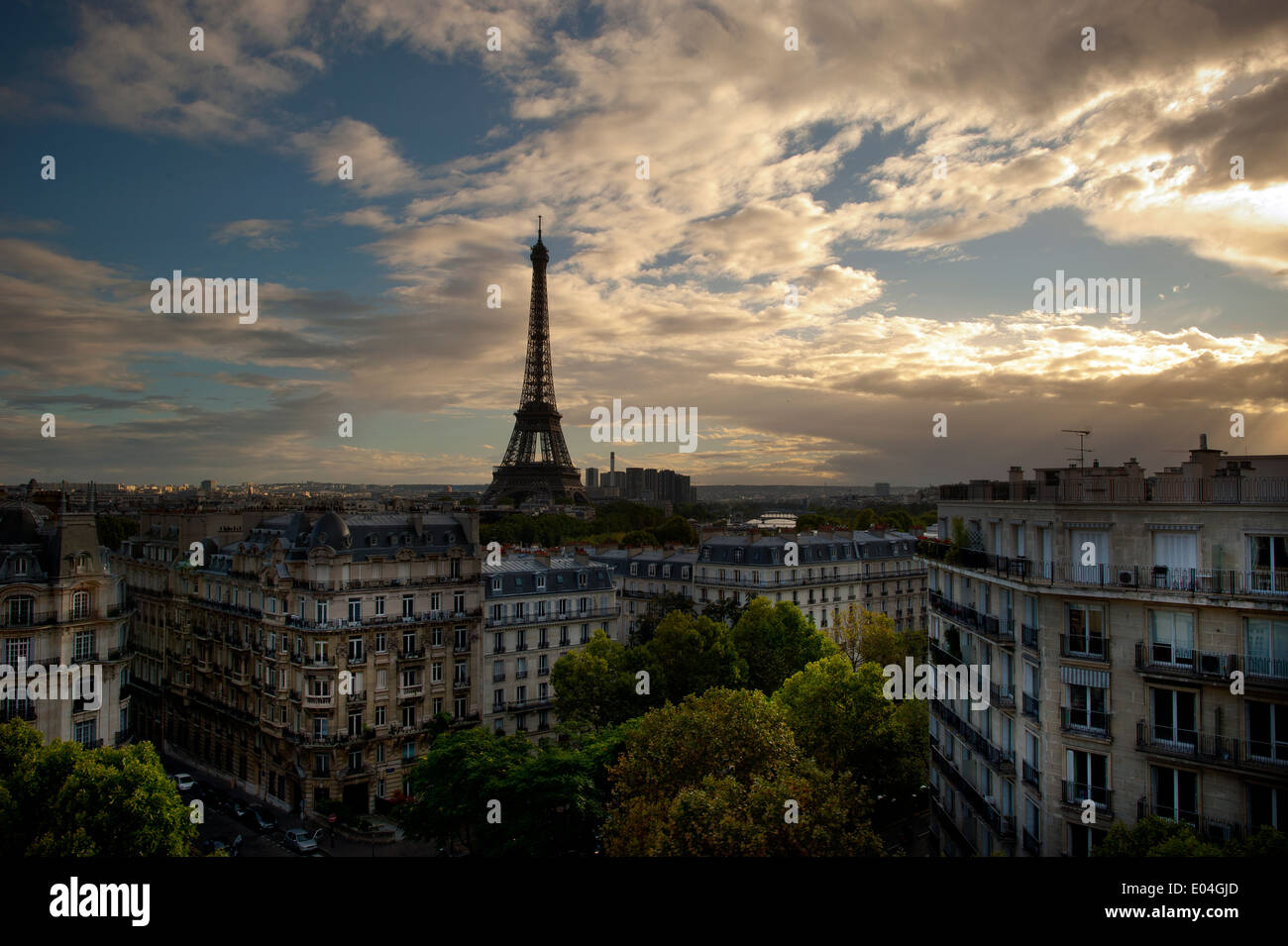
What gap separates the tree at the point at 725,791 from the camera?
12.0m

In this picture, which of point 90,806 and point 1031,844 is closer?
point 1031,844

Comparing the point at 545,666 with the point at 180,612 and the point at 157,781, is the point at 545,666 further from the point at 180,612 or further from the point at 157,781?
the point at 157,781

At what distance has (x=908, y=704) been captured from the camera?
22734 millimetres

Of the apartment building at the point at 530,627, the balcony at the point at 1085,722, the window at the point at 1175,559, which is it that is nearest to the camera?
the window at the point at 1175,559

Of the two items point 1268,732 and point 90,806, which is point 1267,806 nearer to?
point 1268,732

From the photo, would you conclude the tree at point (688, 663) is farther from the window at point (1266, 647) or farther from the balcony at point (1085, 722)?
the window at point (1266, 647)

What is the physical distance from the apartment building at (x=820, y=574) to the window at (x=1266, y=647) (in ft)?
98.3

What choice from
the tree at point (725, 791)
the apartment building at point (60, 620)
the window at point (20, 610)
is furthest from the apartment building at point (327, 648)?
the tree at point (725, 791)

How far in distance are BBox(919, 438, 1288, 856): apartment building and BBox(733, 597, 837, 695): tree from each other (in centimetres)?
1592

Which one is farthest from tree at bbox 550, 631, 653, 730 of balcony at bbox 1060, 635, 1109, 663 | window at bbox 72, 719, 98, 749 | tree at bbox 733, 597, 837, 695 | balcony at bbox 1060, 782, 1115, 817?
balcony at bbox 1060, 635, 1109, 663

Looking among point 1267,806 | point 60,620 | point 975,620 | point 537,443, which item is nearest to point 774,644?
point 975,620

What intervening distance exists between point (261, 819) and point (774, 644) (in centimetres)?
1885

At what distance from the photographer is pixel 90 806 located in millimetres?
13891

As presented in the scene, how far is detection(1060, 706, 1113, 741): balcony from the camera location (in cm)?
1242
